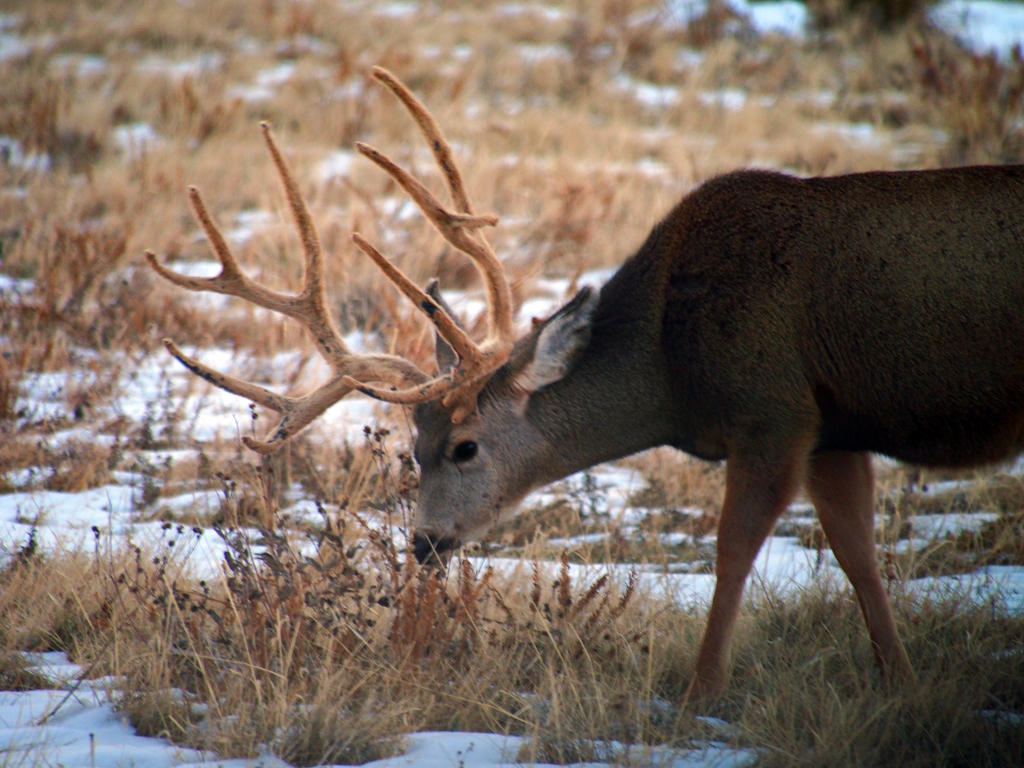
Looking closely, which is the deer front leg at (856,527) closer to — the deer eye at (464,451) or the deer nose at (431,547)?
the deer eye at (464,451)

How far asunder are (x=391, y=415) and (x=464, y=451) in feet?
7.96

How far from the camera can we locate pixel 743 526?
381 cm

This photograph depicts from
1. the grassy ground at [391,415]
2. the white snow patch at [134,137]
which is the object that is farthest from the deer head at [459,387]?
the white snow patch at [134,137]

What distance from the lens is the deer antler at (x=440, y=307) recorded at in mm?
3963

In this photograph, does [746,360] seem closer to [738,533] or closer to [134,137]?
[738,533]

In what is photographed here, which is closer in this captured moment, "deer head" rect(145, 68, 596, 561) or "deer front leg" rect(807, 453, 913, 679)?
"deer front leg" rect(807, 453, 913, 679)

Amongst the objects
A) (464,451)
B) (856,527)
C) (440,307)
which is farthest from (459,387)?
(856,527)

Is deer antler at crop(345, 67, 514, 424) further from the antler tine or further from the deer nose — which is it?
the deer nose

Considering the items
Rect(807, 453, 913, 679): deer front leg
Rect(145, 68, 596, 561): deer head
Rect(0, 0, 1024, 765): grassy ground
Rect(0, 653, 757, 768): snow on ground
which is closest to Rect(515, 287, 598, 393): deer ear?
Rect(145, 68, 596, 561): deer head

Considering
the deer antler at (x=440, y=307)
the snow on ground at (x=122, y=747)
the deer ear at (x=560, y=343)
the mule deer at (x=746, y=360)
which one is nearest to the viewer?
the snow on ground at (x=122, y=747)

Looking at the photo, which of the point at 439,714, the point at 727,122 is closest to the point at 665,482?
the point at 439,714

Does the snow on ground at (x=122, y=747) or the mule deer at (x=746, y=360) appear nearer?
the snow on ground at (x=122, y=747)

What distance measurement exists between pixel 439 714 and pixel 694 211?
7.03 ft

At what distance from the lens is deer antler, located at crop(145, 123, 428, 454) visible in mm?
4160
